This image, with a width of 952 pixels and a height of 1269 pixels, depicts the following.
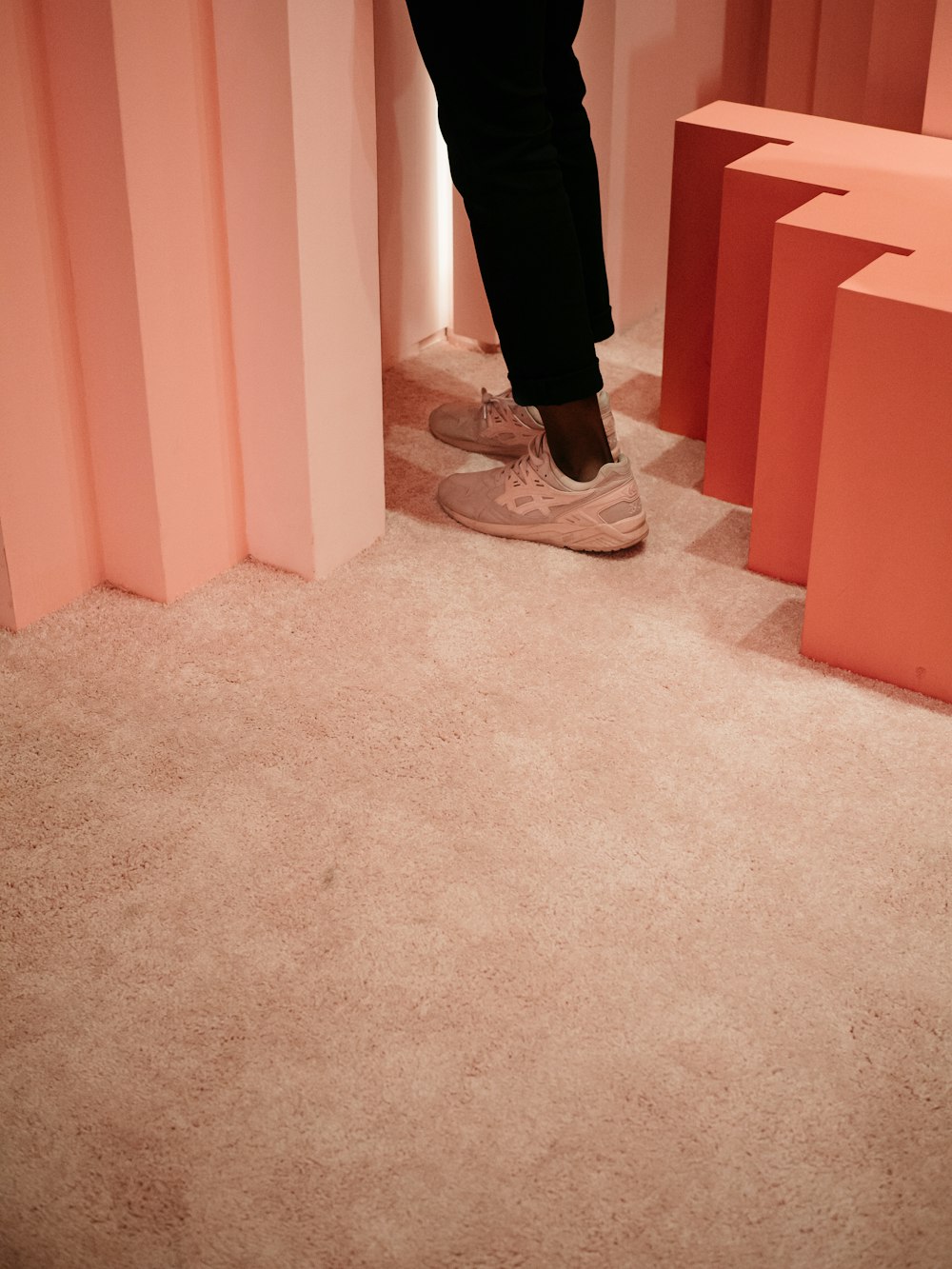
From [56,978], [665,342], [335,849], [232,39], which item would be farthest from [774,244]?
[56,978]

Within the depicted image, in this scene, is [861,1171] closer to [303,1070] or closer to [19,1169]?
[303,1070]

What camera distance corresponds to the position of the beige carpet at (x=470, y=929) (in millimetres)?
941

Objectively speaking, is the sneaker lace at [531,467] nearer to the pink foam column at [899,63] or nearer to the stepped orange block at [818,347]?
the stepped orange block at [818,347]

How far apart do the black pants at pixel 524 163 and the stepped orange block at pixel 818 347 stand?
0.20 meters

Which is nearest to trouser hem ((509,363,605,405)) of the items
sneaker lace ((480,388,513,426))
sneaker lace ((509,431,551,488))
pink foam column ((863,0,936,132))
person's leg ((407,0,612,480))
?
person's leg ((407,0,612,480))

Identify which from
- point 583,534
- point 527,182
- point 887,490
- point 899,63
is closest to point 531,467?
point 583,534

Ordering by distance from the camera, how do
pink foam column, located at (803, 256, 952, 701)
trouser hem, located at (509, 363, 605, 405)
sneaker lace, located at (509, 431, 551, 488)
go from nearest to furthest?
pink foam column, located at (803, 256, 952, 701) < trouser hem, located at (509, 363, 605, 405) < sneaker lace, located at (509, 431, 551, 488)

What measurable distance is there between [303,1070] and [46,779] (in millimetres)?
449

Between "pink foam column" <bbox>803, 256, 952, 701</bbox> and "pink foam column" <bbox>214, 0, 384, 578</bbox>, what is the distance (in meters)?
0.54

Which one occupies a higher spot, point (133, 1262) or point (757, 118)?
point (757, 118)

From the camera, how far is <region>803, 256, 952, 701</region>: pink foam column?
4.41ft

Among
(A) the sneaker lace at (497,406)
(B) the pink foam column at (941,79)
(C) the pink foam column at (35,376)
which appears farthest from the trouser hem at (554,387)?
(B) the pink foam column at (941,79)

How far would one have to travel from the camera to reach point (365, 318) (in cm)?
160

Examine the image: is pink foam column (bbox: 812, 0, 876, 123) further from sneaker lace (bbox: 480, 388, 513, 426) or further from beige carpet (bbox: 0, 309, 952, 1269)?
beige carpet (bbox: 0, 309, 952, 1269)
